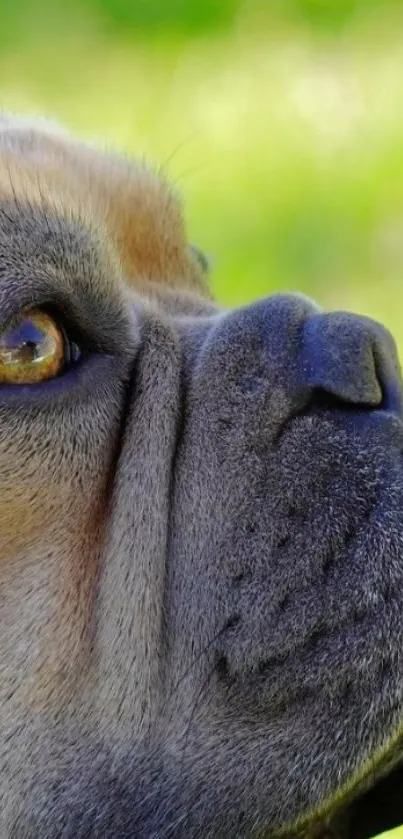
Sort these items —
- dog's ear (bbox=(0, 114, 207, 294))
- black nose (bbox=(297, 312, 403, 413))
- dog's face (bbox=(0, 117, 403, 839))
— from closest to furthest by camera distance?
dog's face (bbox=(0, 117, 403, 839)) < black nose (bbox=(297, 312, 403, 413)) < dog's ear (bbox=(0, 114, 207, 294))

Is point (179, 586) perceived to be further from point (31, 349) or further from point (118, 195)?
point (118, 195)

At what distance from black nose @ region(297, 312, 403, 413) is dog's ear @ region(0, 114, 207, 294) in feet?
1.95

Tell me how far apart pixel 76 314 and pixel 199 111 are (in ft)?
17.9

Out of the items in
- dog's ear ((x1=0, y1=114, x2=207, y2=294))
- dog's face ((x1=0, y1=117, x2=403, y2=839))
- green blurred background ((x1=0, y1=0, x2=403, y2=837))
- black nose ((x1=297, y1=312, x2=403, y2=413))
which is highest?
green blurred background ((x1=0, y1=0, x2=403, y2=837))

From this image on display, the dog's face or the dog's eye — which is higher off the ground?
the dog's eye

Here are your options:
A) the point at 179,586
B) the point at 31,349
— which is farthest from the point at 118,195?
the point at 179,586

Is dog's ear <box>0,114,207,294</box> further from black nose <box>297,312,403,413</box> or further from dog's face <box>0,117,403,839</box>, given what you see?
black nose <box>297,312,403,413</box>

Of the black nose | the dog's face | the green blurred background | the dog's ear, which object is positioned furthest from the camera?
the green blurred background

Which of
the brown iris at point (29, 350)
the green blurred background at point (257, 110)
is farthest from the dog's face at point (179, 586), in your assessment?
the green blurred background at point (257, 110)

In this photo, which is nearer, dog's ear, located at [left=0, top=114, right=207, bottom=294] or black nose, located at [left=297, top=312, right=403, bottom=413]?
black nose, located at [left=297, top=312, right=403, bottom=413]

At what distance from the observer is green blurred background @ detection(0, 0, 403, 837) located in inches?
286

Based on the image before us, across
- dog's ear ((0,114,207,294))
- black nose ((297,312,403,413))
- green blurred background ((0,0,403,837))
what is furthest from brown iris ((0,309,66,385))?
green blurred background ((0,0,403,837))

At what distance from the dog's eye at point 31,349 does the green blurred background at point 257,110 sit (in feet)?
12.2

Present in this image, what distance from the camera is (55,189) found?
320 cm
